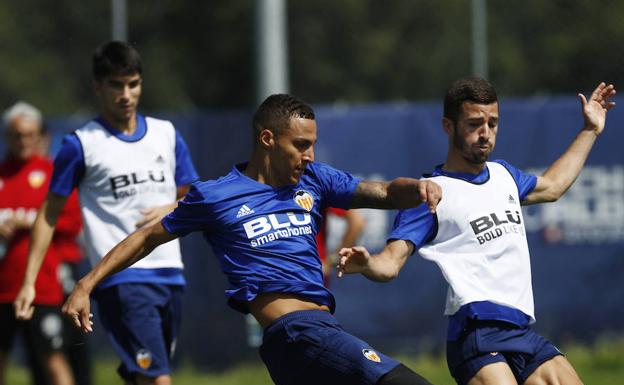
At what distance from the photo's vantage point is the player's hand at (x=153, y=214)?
267 inches

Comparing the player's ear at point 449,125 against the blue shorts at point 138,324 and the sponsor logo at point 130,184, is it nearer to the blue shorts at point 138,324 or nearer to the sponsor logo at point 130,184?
the sponsor logo at point 130,184

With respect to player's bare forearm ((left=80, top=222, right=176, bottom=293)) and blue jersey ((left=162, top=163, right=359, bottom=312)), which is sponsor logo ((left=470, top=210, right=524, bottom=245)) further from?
player's bare forearm ((left=80, top=222, right=176, bottom=293))

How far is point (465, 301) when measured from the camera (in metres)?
5.89

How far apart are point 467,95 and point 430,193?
878 millimetres

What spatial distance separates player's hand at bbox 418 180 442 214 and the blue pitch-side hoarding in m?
5.66

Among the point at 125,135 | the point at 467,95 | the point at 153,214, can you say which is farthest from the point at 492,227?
the point at 125,135

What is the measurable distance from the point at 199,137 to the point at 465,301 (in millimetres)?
5980

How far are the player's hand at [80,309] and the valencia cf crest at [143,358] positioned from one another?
46.7 inches

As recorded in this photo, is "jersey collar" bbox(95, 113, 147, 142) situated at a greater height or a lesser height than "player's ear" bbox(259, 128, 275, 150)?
lesser

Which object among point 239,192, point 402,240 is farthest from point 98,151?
point 402,240

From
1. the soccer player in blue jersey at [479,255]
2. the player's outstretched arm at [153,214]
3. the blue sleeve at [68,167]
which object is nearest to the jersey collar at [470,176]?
the soccer player in blue jersey at [479,255]

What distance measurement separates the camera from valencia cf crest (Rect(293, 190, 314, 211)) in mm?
5827

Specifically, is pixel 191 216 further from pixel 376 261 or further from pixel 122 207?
pixel 122 207

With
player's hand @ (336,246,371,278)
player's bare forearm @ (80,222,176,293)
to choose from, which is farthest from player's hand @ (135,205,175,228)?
player's hand @ (336,246,371,278)
